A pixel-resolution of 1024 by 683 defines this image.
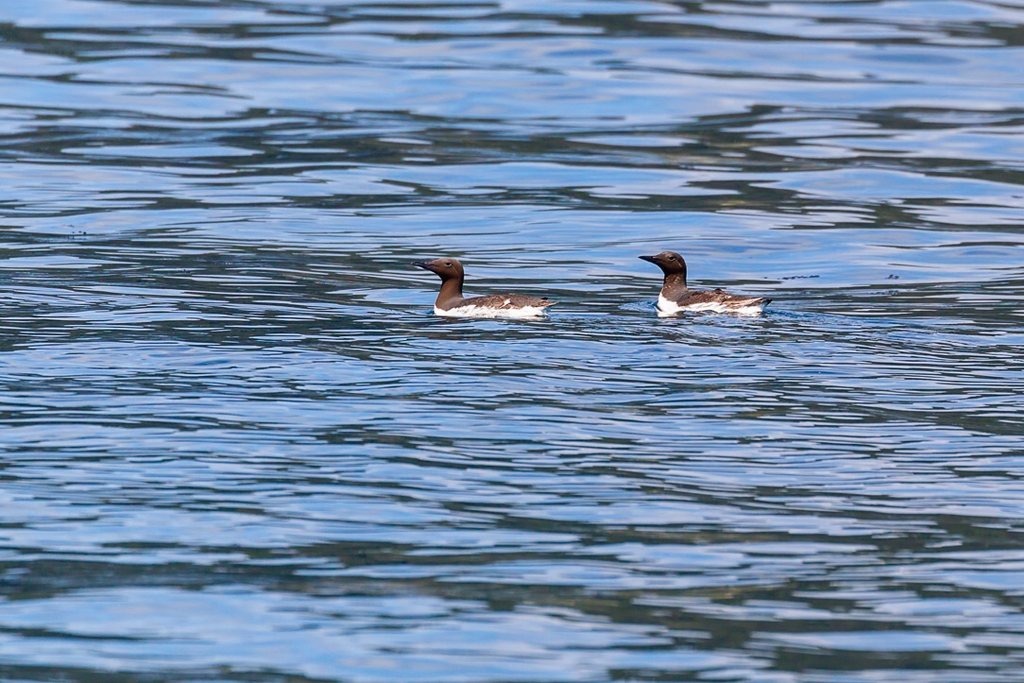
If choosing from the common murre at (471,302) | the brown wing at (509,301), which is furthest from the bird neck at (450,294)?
the brown wing at (509,301)

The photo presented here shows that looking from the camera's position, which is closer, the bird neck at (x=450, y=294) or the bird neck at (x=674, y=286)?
the bird neck at (x=450, y=294)

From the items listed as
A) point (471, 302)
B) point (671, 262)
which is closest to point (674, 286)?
point (671, 262)

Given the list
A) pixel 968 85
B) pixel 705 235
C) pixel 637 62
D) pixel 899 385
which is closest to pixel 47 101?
pixel 637 62

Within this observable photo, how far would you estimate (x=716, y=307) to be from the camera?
17.3 meters

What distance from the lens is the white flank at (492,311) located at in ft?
54.9

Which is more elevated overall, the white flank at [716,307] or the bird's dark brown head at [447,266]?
the bird's dark brown head at [447,266]

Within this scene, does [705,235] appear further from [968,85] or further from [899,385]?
[968,85]

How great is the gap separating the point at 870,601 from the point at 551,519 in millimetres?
2120

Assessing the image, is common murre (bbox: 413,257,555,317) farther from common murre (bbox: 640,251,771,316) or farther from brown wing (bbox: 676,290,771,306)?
brown wing (bbox: 676,290,771,306)

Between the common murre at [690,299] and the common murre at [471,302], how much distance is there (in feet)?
4.51

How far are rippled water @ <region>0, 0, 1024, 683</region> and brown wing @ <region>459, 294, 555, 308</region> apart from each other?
0.76ft

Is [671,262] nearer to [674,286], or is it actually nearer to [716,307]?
[674,286]

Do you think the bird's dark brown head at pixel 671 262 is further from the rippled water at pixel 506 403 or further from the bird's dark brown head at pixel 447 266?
the bird's dark brown head at pixel 447 266

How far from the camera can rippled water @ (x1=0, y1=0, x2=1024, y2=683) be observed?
8820 mm
